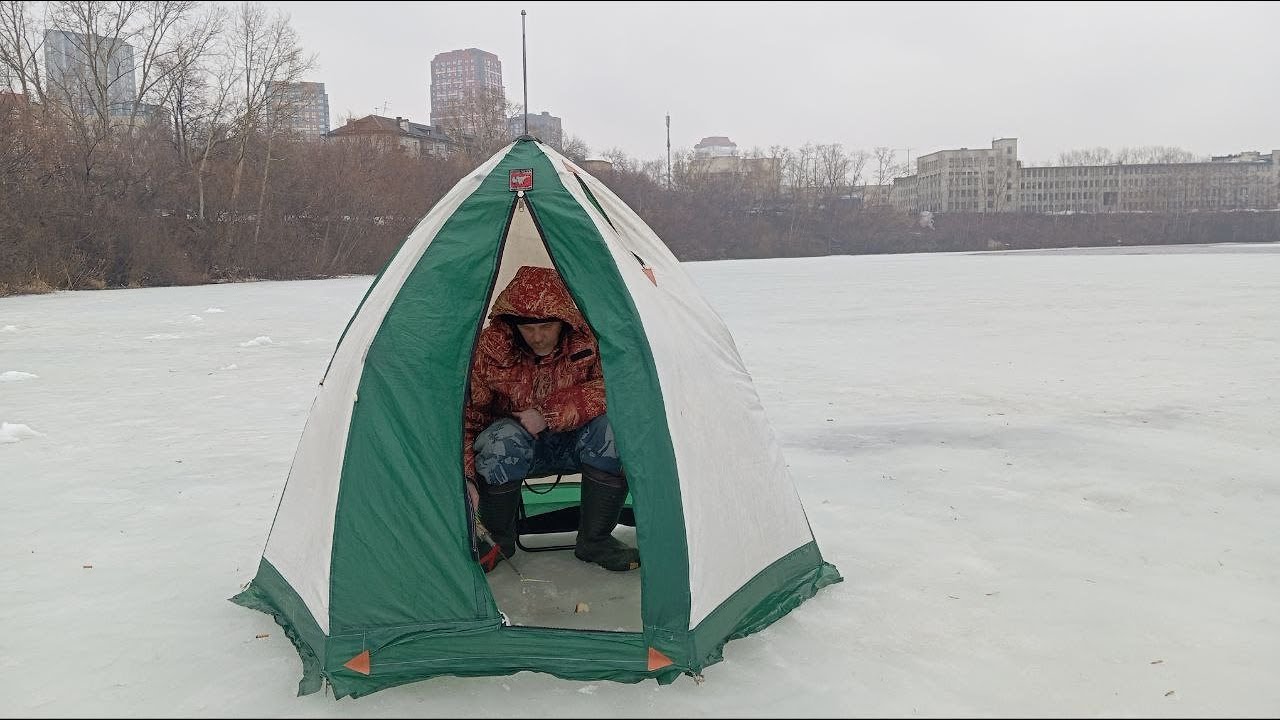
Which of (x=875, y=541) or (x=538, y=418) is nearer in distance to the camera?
(x=538, y=418)

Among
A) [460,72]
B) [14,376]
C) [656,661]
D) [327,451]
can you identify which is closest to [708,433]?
[656,661]

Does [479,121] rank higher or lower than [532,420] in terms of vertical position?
higher

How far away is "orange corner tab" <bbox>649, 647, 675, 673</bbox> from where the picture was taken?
2.51 meters

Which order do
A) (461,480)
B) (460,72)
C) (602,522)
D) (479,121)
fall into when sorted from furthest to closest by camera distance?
1. (460,72)
2. (479,121)
3. (602,522)
4. (461,480)

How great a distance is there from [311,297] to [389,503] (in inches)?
782

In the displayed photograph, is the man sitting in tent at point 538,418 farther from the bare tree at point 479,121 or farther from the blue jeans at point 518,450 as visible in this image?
the bare tree at point 479,121

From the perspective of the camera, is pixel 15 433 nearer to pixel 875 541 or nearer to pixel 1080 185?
pixel 875 541

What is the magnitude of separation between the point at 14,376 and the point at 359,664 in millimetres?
7800

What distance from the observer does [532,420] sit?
3.31 m

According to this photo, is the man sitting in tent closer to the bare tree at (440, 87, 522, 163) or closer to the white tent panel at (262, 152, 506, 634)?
the white tent panel at (262, 152, 506, 634)

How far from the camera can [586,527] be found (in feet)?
11.3

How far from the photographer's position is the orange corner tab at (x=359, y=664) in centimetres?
250

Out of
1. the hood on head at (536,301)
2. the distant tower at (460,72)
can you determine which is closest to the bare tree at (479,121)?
the hood on head at (536,301)

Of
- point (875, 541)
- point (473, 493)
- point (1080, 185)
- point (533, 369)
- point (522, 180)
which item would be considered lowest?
point (875, 541)
